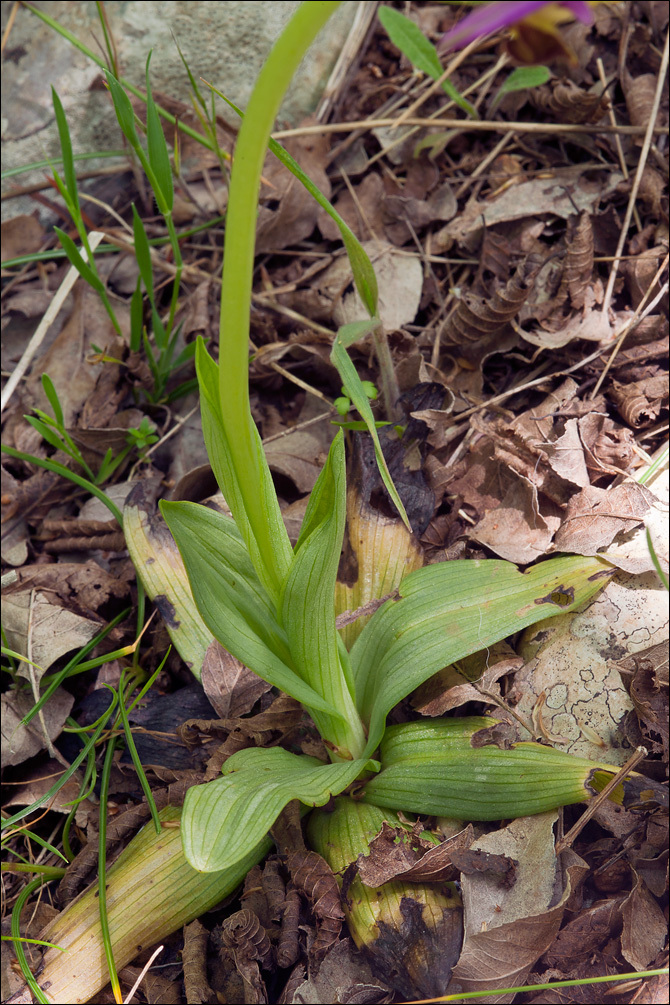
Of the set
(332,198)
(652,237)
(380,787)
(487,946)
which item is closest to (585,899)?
(487,946)

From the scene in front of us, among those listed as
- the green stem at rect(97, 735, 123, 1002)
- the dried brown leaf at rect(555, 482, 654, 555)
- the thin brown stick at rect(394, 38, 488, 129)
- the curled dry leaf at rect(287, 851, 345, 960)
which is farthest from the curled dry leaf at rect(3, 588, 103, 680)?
the thin brown stick at rect(394, 38, 488, 129)

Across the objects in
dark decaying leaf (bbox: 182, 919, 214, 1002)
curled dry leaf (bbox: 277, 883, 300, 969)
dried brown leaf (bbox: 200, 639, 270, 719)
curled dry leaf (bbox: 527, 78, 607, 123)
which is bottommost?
dark decaying leaf (bbox: 182, 919, 214, 1002)

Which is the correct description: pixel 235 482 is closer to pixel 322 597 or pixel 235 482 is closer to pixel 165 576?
pixel 322 597

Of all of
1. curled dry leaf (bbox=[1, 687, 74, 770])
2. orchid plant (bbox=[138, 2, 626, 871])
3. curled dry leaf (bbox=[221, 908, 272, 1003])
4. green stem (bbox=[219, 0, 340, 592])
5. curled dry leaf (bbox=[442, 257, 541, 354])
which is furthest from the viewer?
curled dry leaf (bbox=[442, 257, 541, 354])

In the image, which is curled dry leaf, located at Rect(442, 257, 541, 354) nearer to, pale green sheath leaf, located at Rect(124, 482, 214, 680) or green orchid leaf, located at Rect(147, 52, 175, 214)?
green orchid leaf, located at Rect(147, 52, 175, 214)

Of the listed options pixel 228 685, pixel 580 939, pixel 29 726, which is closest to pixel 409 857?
pixel 580 939

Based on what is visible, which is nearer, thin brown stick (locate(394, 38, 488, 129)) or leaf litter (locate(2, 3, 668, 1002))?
leaf litter (locate(2, 3, 668, 1002))
